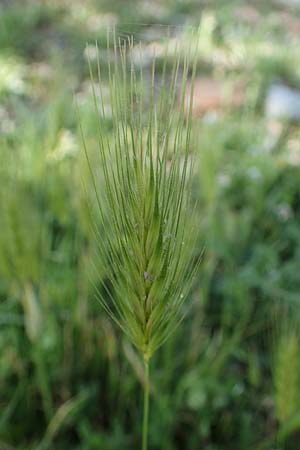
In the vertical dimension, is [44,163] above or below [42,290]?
above

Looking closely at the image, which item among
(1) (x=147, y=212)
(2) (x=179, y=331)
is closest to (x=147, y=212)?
(1) (x=147, y=212)

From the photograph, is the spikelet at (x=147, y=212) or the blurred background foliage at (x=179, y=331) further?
the blurred background foliage at (x=179, y=331)

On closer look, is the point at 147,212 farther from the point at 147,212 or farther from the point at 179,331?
the point at 179,331

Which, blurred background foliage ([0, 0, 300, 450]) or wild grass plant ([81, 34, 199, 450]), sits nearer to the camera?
wild grass plant ([81, 34, 199, 450])

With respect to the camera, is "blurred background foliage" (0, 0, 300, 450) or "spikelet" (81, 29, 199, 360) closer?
"spikelet" (81, 29, 199, 360)

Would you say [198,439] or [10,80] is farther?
[10,80]

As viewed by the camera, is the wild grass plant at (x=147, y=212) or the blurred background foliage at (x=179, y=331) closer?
the wild grass plant at (x=147, y=212)

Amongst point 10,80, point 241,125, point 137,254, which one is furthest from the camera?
point 10,80

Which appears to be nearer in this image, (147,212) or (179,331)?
(147,212)

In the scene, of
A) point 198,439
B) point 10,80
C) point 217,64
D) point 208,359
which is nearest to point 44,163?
point 208,359

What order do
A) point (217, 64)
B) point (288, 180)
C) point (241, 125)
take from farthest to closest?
1. point (217, 64)
2. point (241, 125)
3. point (288, 180)

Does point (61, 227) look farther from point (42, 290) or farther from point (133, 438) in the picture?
point (133, 438)
